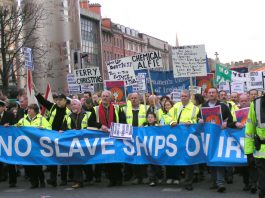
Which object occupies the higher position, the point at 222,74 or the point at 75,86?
the point at 222,74

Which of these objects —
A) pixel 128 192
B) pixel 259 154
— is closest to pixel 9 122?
pixel 128 192

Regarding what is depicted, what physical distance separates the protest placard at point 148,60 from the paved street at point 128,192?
3805 mm

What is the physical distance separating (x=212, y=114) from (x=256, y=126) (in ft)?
8.33

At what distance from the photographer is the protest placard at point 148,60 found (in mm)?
12625

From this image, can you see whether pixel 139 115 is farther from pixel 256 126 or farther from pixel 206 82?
pixel 206 82

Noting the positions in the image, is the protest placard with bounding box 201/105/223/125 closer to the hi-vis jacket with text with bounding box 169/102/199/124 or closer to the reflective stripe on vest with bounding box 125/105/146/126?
the hi-vis jacket with text with bounding box 169/102/199/124

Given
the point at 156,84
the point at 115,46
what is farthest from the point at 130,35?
the point at 156,84

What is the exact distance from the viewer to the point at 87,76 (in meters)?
17.3


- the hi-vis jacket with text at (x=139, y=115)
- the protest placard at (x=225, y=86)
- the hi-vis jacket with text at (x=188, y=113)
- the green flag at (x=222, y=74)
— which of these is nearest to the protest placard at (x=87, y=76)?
the protest placard at (x=225, y=86)

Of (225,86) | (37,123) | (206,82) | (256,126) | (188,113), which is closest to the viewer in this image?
(256,126)

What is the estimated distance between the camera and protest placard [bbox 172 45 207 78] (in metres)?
12.2

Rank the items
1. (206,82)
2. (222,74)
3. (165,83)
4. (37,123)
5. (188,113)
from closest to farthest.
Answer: (188,113), (37,123), (222,74), (206,82), (165,83)

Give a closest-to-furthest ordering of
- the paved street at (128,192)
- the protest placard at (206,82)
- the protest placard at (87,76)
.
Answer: the paved street at (128,192)
the protest placard at (87,76)
the protest placard at (206,82)

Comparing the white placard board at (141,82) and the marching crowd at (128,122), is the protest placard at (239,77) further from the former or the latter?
the marching crowd at (128,122)
